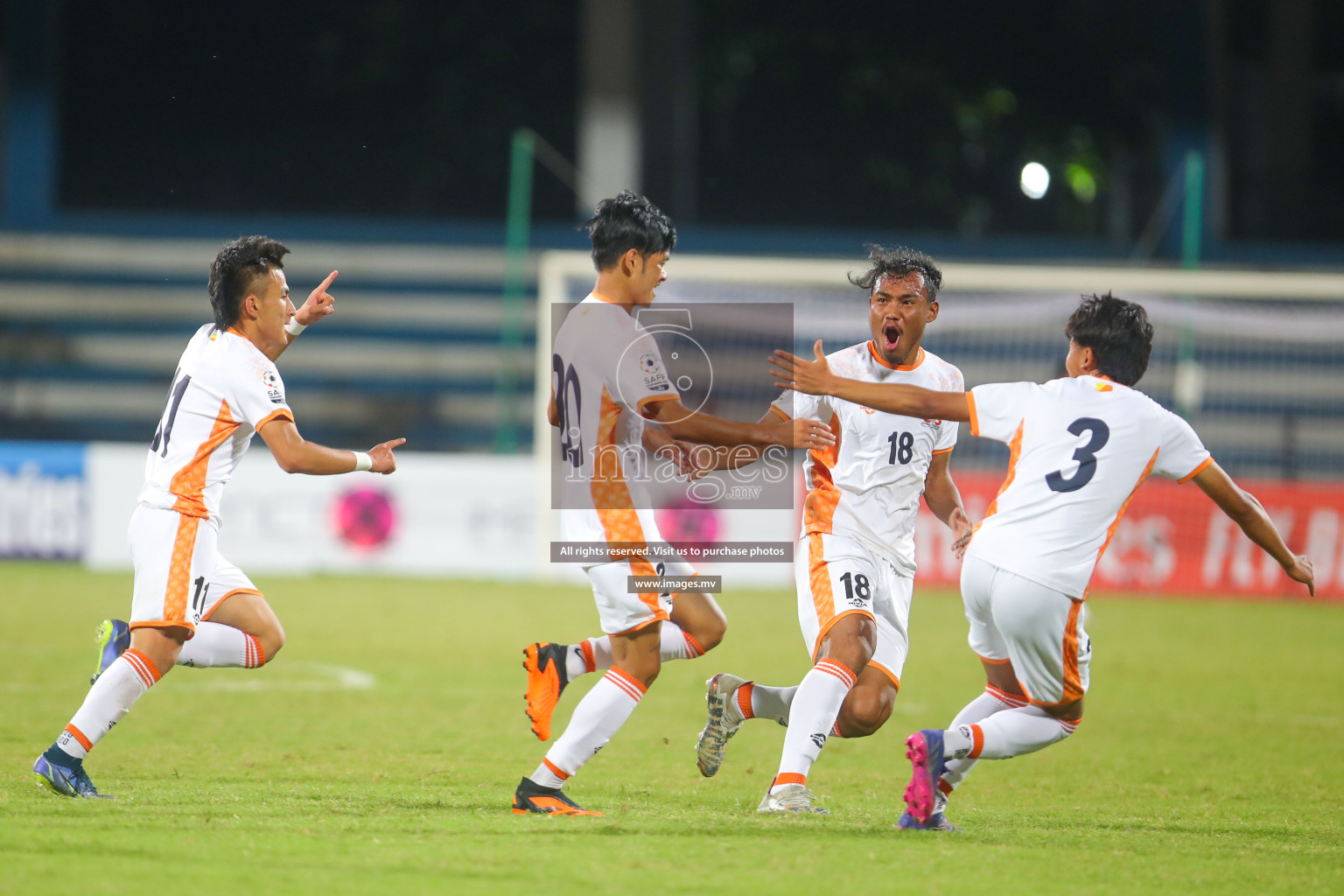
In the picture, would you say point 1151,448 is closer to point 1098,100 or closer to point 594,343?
point 594,343

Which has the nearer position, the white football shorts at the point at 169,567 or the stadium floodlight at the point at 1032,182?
the white football shorts at the point at 169,567

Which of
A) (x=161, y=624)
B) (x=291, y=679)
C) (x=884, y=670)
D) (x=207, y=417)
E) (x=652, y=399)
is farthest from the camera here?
(x=291, y=679)

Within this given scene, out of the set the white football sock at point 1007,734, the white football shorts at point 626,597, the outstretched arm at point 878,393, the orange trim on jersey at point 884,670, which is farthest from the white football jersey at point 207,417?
the white football sock at point 1007,734

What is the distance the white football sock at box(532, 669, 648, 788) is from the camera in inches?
198

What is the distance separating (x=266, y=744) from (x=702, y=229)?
16001 mm

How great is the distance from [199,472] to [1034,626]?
3.09 m

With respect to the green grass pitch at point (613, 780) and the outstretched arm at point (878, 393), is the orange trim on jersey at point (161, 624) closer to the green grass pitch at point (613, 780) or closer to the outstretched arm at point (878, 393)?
the green grass pitch at point (613, 780)

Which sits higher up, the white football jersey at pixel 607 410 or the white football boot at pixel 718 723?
the white football jersey at pixel 607 410

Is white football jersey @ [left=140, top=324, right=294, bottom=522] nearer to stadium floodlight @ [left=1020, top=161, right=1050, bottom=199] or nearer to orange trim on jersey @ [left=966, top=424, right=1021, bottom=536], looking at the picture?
orange trim on jersey @ [left=966, top=424, right=1021, bottom=536]

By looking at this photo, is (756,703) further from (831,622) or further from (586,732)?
(586,732)

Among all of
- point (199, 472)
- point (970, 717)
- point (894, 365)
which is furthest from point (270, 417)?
point (970, 717)

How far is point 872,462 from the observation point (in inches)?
216

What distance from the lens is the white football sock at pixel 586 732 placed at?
5020 millimetres

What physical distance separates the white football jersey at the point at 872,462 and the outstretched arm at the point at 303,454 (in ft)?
5.22
